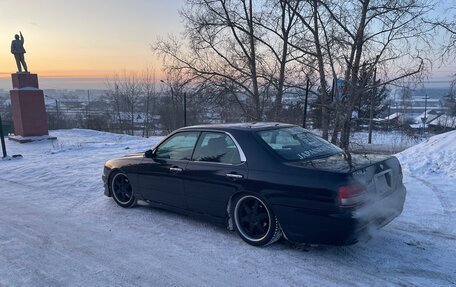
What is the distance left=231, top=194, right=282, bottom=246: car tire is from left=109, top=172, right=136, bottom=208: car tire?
218 centimetres

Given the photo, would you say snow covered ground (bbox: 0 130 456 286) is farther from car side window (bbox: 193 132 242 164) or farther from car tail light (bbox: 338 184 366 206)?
car side window (bbox: 193 132 242 164)

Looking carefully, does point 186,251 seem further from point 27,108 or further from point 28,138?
point 27,108

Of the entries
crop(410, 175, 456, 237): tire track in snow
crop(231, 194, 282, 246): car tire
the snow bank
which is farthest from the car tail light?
the snow bank

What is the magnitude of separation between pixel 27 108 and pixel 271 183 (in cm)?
1648

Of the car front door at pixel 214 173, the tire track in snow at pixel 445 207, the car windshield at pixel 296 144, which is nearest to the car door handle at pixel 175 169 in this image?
the car front door at pixel 214 173

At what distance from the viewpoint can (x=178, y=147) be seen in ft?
17.4

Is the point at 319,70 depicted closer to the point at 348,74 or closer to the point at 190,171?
the point at 348,74

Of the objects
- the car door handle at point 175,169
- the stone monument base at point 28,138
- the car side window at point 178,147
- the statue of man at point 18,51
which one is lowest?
the stone monument base at point 28,138

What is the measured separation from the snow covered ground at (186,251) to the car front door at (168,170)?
35cm

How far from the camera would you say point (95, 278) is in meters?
3.62

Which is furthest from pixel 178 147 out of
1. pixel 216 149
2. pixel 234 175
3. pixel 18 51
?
pixel 18 51

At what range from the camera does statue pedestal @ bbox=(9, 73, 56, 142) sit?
1694 cm

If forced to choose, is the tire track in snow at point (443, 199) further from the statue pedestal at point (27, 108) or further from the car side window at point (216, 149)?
the statue pedestal at point (27, 108)

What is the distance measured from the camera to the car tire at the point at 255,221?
13.6ft
